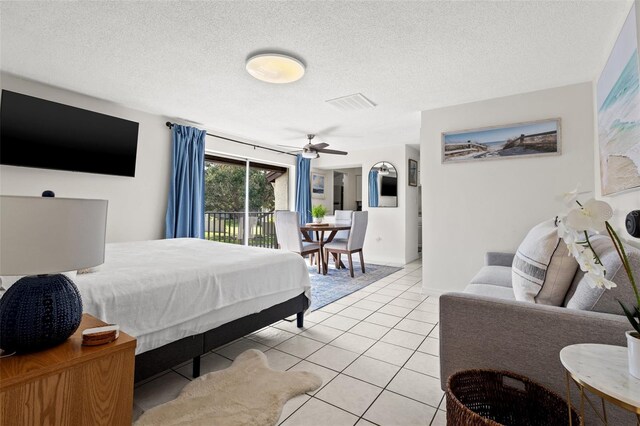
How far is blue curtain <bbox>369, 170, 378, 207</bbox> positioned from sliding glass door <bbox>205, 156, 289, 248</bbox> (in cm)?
199

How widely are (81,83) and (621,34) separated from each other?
14.1 ft

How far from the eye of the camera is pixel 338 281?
4.16m

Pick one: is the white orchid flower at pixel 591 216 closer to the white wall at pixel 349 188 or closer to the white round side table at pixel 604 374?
the white round side table at pixel 604 374

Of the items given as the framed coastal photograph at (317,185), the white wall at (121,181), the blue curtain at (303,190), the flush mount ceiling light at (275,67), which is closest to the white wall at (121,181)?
the white wall at (121,181)

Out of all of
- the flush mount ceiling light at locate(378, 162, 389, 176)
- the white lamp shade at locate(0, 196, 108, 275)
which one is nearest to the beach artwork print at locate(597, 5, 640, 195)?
the white lamp shade at locate(0, 196, 108, 275)

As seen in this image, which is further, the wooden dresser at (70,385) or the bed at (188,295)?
the bed at (188,295)

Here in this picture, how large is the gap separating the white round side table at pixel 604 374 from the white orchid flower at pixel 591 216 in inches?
17.0

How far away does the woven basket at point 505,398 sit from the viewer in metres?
1.13

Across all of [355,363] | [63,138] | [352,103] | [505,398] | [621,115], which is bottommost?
[355,363]

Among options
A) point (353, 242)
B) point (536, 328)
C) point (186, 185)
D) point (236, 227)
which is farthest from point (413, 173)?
point (536, 328)

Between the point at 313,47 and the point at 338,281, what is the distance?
10.0 feet

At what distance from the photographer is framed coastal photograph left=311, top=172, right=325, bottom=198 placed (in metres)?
6.59

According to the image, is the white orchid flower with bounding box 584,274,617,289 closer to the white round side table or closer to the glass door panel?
the white round side table

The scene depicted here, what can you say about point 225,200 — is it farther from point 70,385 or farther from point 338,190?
point 70,385
